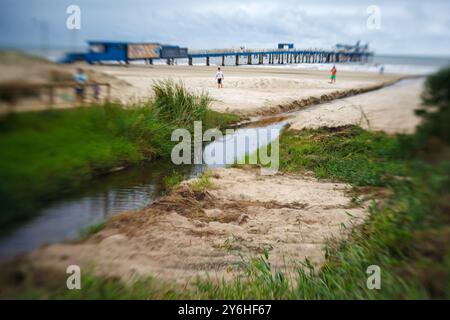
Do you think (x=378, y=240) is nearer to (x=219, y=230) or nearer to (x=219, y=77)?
→ (x=219, y=77)

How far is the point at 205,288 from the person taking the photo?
264 cm

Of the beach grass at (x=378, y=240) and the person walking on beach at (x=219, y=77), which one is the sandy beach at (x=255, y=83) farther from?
the beach grass at (x=378, y=240)

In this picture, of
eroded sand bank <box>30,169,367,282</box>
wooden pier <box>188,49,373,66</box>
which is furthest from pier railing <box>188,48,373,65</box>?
eroded sand bank <box>30,169,367,282</box>

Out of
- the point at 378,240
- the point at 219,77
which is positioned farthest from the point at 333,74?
the point at 378,240

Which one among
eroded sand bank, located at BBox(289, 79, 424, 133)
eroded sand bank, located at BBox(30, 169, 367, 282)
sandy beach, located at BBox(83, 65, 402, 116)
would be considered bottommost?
eroded sand bank, located at BBox(30, 169, 367, 282)

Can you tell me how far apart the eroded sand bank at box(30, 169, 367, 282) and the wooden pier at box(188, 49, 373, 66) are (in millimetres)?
1239

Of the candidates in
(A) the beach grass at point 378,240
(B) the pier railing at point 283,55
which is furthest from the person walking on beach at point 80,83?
(B) the pier railing at point 283,55

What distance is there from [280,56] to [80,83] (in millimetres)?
1514

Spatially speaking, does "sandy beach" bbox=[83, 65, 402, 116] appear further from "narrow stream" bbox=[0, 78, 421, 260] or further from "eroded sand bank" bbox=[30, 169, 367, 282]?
"eroded sand bank" bbox=[30, 169, 367, 282]

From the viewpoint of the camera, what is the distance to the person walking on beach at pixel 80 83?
1.87m

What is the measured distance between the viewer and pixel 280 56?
9.61ft

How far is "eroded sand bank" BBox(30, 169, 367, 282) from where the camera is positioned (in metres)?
2.32

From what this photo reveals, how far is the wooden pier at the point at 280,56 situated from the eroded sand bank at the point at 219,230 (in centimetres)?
124
